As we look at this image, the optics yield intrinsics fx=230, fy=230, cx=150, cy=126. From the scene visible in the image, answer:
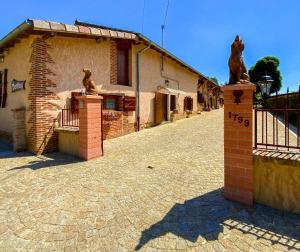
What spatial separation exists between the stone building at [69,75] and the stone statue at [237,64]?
6089 millimetres

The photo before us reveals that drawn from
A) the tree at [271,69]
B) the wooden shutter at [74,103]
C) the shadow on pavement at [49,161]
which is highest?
the tree at [271,69]

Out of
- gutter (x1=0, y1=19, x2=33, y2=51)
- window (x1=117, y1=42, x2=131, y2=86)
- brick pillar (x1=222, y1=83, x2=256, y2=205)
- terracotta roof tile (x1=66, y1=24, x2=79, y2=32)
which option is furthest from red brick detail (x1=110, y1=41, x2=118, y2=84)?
brick pillar (x1=222, y1=83, x2=256, y2=205)

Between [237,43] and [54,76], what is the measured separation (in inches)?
256

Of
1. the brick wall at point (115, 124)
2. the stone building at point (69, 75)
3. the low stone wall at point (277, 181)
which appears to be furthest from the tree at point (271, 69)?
the low stone wall at point (277, 181)

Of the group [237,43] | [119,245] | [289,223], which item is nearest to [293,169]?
[289,223]

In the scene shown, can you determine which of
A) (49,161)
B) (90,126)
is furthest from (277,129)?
(49,161)

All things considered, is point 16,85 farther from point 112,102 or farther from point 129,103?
point 129,103

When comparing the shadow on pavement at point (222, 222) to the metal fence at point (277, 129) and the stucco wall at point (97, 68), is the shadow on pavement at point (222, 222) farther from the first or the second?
the stucco wall at point (97, 68)

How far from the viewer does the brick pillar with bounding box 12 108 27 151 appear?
27.0 feet

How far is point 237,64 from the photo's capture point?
3965 millimetres

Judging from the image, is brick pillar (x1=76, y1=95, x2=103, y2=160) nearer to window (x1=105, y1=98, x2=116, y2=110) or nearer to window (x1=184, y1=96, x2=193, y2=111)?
window (x1=105, y1=98, x2=116, y2=110)

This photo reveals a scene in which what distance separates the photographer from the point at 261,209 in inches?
143

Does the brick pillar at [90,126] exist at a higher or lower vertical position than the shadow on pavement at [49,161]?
higher

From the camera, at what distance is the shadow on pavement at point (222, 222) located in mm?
3008
